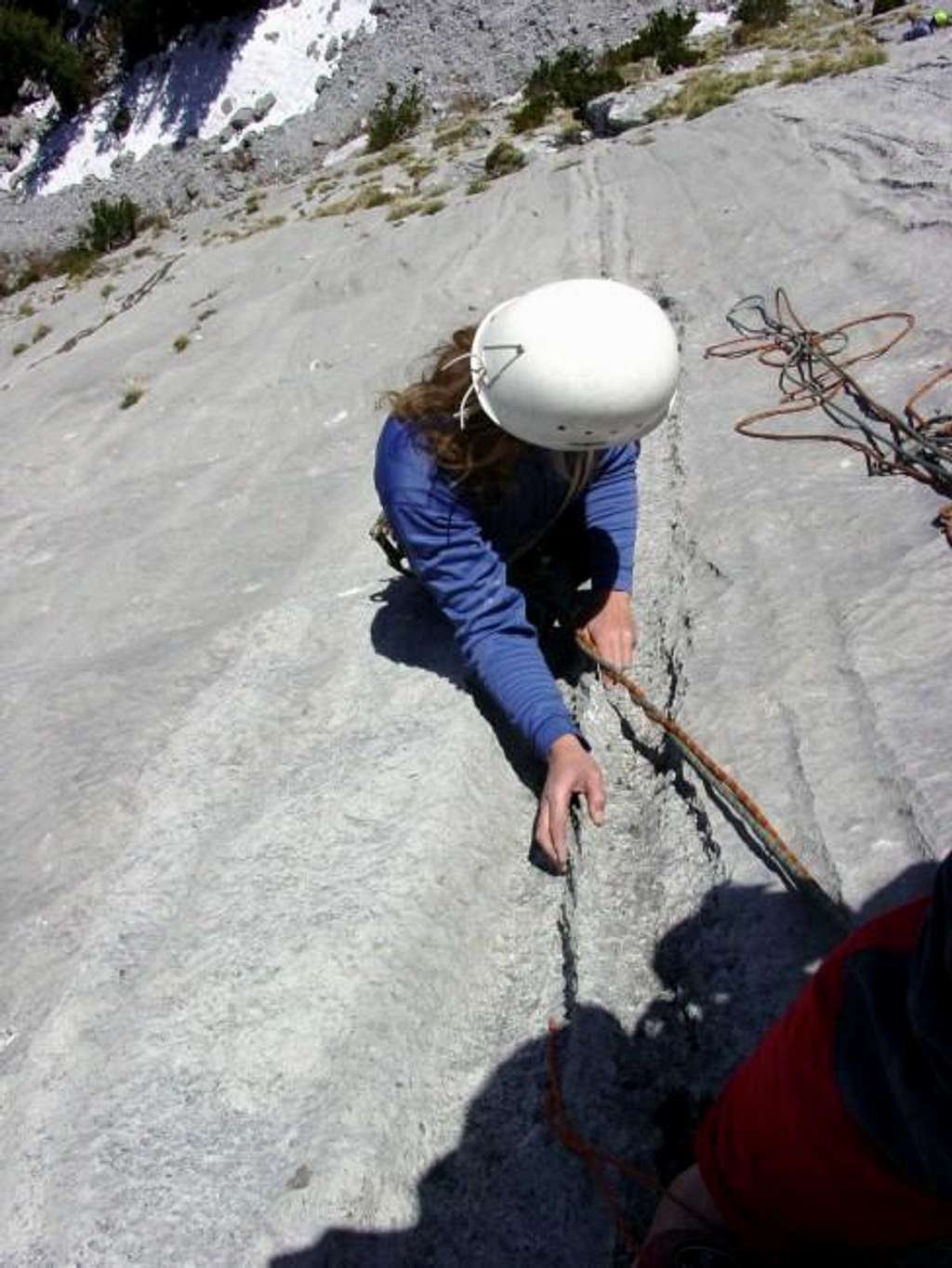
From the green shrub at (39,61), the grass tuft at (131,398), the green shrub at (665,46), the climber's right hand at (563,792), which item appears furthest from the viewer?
the green shrub at (39,61)

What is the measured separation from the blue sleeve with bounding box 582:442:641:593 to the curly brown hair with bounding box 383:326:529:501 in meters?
0.53

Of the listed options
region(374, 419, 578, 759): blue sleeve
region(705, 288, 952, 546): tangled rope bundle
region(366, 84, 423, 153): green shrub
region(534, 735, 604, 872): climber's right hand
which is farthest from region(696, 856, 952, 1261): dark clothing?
region(366, 84, 423, 153): green shrub

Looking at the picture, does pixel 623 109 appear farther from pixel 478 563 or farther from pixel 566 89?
pixel 478 563

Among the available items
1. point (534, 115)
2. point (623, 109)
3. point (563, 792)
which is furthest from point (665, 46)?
point (563, 792)

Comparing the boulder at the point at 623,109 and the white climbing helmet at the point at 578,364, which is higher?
the white climbing helmet at the point at 578,364

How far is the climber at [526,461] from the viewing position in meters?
1.95

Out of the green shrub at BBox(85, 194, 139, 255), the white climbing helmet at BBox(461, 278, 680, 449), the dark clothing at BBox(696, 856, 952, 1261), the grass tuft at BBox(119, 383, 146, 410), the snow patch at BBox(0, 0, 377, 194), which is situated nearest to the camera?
the dark clothing at BBox(696, 856, 952, 1261)

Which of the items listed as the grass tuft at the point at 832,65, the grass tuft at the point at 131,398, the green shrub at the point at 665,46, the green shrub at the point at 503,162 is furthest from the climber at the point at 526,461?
the green shrub at the point at 665,46

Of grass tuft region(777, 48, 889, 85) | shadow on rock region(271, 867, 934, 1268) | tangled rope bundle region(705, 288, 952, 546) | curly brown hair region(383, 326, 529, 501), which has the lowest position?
grass tuft region(777, 48, 889, 85)

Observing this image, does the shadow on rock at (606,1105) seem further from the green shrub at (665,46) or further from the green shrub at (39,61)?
the green shrub at (39,61)

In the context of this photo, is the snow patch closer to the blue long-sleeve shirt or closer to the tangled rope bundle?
the tangled rope bundle

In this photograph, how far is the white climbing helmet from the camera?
1.94 m

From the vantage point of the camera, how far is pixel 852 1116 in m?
0.92

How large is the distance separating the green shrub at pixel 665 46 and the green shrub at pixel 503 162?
214 inches
